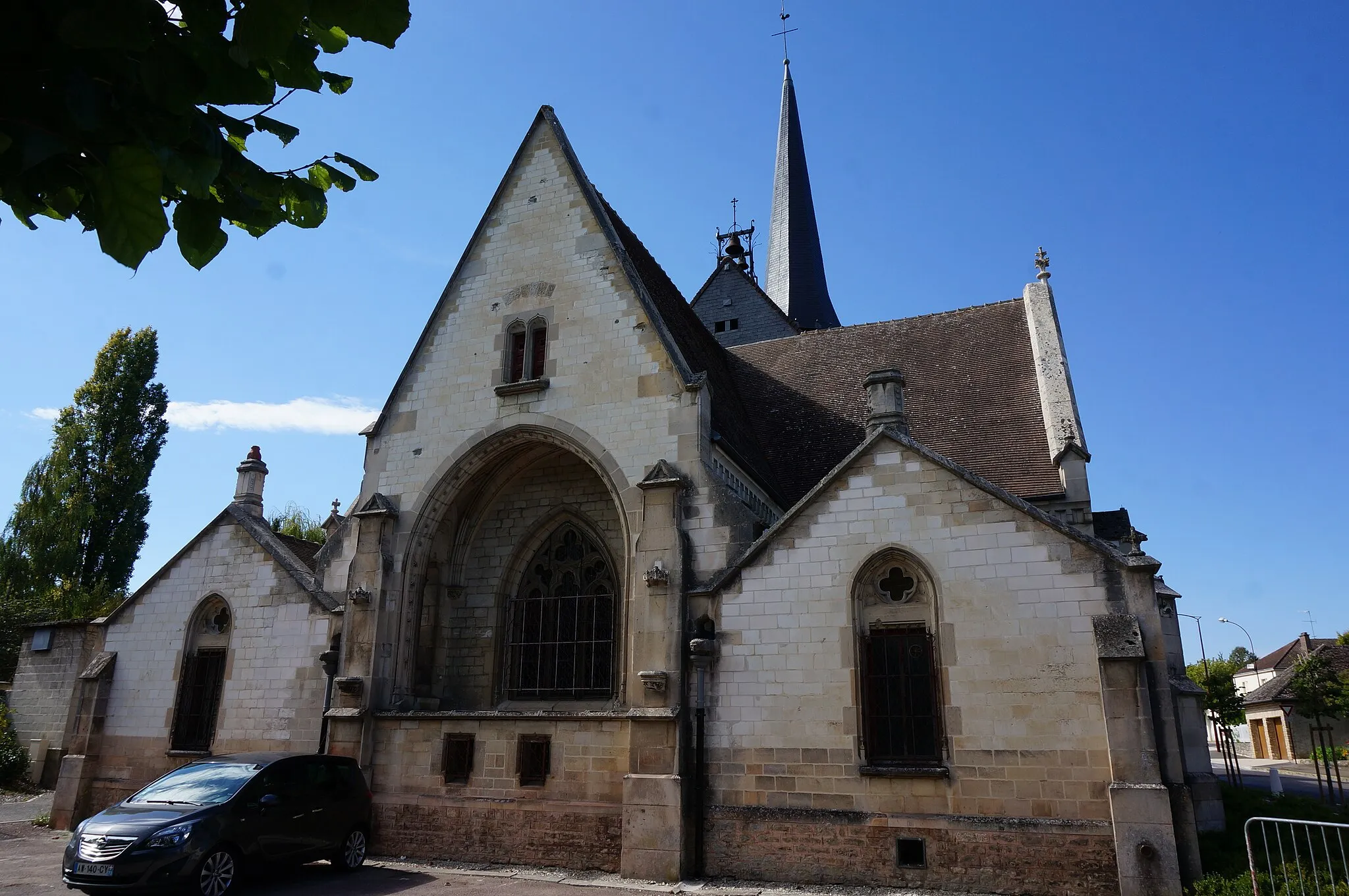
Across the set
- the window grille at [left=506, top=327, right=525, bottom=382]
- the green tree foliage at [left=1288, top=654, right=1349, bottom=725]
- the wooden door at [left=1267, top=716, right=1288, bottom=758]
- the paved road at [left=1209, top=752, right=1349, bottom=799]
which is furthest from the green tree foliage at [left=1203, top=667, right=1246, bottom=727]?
the window grille at [left=506, top=327, right=525, bottom=382]

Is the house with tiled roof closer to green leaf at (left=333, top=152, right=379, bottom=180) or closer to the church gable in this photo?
the church gable

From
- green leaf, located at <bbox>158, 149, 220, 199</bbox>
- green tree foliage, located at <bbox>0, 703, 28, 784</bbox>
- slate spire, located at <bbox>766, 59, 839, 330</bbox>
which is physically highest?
slate spire, located at <bbox>766, 59, 839, 330</bbox>

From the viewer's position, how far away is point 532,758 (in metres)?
12.8

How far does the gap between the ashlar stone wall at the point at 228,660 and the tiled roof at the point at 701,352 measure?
7.22m

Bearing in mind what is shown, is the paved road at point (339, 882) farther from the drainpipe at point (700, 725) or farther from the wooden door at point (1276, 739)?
the wooden door at point (1276, 739)

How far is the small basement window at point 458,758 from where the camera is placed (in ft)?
42.9

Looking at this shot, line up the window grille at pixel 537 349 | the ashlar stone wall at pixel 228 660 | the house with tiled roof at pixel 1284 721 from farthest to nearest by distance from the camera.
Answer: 1. the house with tiled roof at pixel 1284 721
2. the window grille at pixel 537 349
3. the ashlar stone wall at pixel 228 660

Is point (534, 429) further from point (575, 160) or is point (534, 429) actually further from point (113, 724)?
point (113, 724)

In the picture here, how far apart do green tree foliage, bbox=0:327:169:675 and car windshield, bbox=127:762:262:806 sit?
82.5ft

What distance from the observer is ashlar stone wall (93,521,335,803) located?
47.8ft

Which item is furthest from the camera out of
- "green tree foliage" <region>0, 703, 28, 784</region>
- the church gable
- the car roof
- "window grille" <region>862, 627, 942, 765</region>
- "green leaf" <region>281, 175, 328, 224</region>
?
"green tree foliage" <region>0, 703, 28, 784</region>

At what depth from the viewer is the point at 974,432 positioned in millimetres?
16469

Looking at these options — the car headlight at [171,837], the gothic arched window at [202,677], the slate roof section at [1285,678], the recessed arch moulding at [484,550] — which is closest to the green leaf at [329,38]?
the car headlight at [171,837]

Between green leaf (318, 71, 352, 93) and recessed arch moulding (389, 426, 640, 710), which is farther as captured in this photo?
recessed arch moulding (389, 426, 640, 710)
